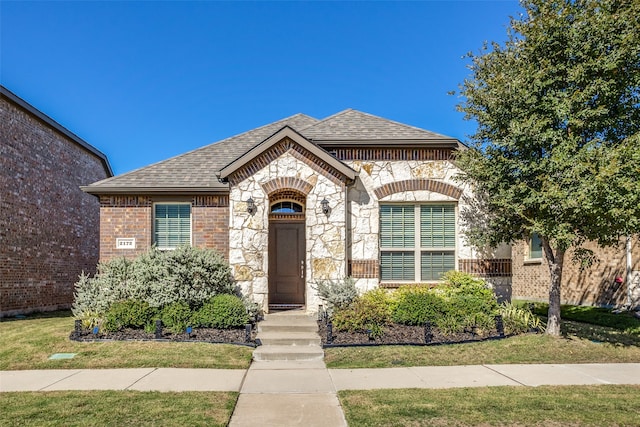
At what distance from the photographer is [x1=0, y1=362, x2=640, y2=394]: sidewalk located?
238 inches

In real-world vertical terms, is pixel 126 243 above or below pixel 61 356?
above

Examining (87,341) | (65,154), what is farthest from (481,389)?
(65,154)

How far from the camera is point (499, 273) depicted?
36.0 ft

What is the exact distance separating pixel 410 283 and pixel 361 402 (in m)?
5.87

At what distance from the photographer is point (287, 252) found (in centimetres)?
1165

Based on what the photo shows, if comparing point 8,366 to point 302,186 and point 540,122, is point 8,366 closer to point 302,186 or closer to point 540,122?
point 302,186

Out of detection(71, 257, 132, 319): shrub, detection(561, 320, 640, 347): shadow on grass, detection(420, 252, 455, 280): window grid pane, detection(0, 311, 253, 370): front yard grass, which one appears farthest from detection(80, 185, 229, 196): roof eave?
detection(561, 320, 640, 347): shadow on grass

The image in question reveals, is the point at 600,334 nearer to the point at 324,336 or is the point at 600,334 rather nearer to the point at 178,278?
the point at 324,336

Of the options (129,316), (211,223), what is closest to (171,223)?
(211,223)

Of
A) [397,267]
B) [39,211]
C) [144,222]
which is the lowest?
[397,267]

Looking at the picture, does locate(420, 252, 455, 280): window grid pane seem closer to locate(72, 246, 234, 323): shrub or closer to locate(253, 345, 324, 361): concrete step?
locate(253, 345, 324, 361): concrete step

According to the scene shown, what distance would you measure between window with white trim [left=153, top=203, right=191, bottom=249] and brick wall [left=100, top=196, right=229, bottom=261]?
15 centimetres

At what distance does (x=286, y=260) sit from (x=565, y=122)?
291 inches

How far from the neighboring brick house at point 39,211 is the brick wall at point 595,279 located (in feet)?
57.6
